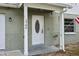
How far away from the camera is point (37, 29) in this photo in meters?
14.0

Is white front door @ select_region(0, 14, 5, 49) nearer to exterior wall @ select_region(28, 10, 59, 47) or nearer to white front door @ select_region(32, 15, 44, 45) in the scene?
exterior wall @ select_region(28, 10, 59, 47)

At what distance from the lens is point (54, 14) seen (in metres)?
15.5

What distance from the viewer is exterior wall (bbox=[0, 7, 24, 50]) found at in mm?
11992

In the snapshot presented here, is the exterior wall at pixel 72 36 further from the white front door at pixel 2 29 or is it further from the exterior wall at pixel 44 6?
the white front door at pixel 2 29

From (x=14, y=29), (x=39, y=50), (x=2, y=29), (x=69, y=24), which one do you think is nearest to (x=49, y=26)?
(x=69, y=24)

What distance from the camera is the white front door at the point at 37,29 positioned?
13375 mm

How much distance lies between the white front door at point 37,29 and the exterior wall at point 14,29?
3.76 feet

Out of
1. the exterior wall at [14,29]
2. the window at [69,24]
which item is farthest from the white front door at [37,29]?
the window at [69,24]

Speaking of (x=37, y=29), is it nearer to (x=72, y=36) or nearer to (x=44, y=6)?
(x=44, y=6)

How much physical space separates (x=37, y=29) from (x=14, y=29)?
2172 millimetres

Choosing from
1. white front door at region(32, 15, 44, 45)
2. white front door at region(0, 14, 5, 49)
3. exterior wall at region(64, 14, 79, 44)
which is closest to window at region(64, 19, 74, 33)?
exterior wall at region(64, 14, 79, 44)

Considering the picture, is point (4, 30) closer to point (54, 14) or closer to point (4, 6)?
point (4, 6)

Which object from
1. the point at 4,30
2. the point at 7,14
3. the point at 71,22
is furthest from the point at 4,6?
the point at 71,22

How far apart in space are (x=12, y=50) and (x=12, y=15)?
2.11m
